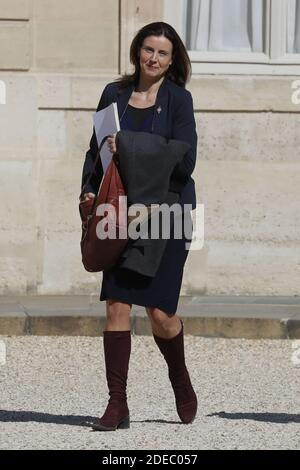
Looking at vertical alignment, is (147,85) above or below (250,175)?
above

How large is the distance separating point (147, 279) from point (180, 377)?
0.51 metres

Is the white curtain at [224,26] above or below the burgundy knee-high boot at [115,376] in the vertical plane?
above

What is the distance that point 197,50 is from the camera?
37.8 feet

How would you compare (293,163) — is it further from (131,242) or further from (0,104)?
(131,242)

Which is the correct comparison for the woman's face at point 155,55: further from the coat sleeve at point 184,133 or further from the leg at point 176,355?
the leg at point 176,355

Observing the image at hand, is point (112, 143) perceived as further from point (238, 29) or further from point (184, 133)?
point (238, 29)

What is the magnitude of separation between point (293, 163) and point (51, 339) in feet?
8.66

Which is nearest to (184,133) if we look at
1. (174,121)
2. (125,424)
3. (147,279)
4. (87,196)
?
(174,121)

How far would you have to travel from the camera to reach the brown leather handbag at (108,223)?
6449 millimetres

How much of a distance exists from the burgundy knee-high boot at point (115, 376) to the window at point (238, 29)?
5.07 meters

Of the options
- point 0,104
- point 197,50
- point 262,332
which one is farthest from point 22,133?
point 262,332

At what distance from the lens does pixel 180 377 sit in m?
6.84

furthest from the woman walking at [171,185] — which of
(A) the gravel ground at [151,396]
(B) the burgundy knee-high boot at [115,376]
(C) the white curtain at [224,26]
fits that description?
(C) the white curtain at [224,26]

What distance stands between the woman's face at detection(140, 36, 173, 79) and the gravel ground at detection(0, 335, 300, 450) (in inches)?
59.6
